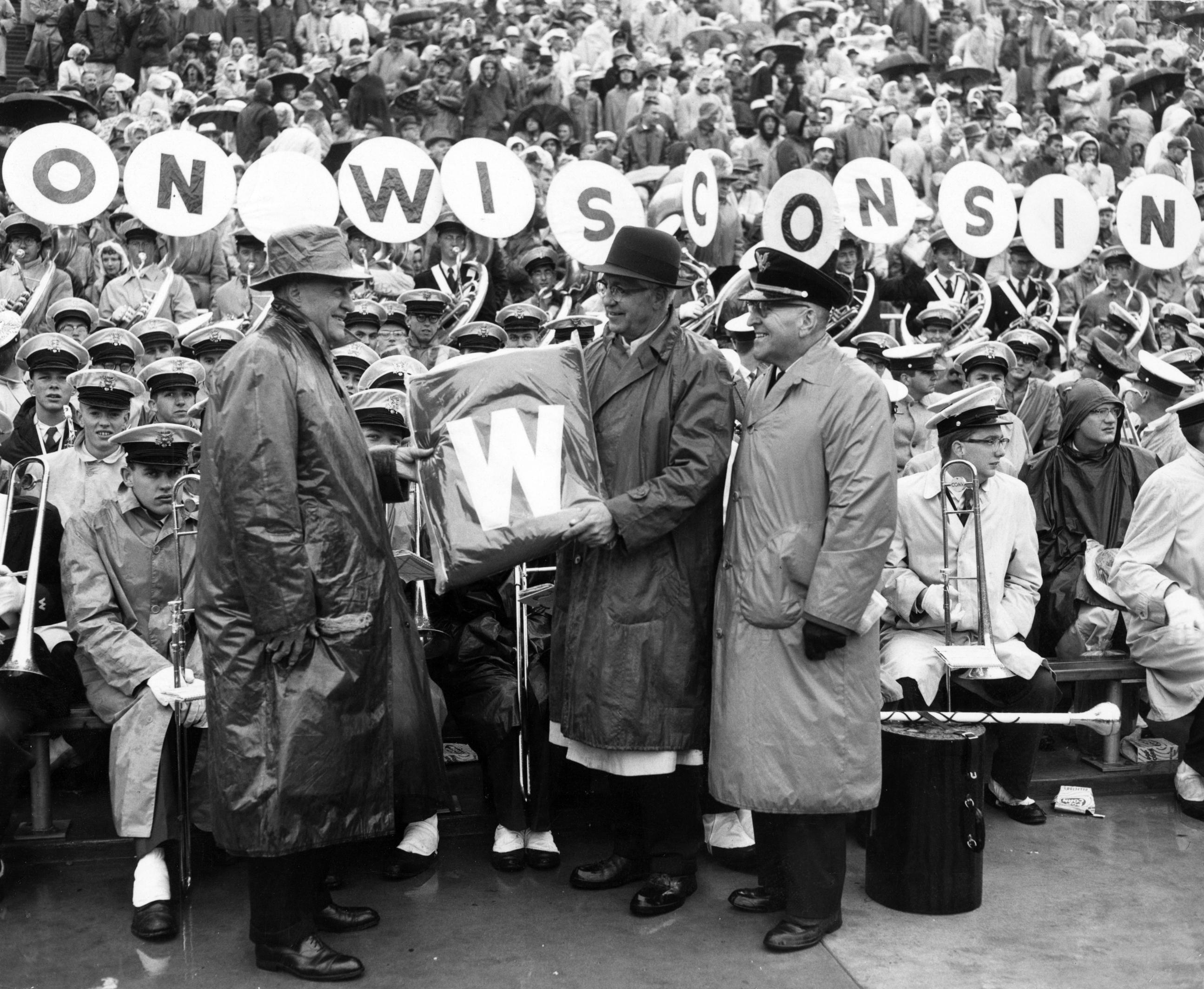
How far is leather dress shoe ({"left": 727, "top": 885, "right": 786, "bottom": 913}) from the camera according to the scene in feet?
15.1

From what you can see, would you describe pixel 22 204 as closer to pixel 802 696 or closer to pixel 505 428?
pixel 505 428

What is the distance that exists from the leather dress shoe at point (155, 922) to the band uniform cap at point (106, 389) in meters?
2.72

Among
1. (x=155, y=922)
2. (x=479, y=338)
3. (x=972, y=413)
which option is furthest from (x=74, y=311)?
(x=972, y=413)

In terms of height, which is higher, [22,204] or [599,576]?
[22,204]

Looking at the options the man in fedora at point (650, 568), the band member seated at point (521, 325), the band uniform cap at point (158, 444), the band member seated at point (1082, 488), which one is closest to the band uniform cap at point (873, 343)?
the band member seated at point (1082, 488)

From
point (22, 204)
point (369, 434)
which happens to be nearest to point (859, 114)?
point (22, 204)

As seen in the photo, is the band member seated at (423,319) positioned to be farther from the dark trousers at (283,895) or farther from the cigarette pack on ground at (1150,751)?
the dark trousers at (283,895)

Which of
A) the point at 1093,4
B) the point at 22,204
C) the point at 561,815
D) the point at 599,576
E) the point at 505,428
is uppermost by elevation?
the point at 1093,4

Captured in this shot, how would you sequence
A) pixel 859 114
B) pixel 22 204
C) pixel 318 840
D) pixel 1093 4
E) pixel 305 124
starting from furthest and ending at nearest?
pixel 1093 4, pixel 859 114, pixel 305 124, pixel 22 204, pixel 318 840

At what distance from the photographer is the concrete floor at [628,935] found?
13.6 feet

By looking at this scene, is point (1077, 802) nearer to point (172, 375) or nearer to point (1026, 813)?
point (1026, 813)

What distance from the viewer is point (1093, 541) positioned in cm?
651

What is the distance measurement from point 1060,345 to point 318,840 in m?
8.73

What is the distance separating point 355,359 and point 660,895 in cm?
425
